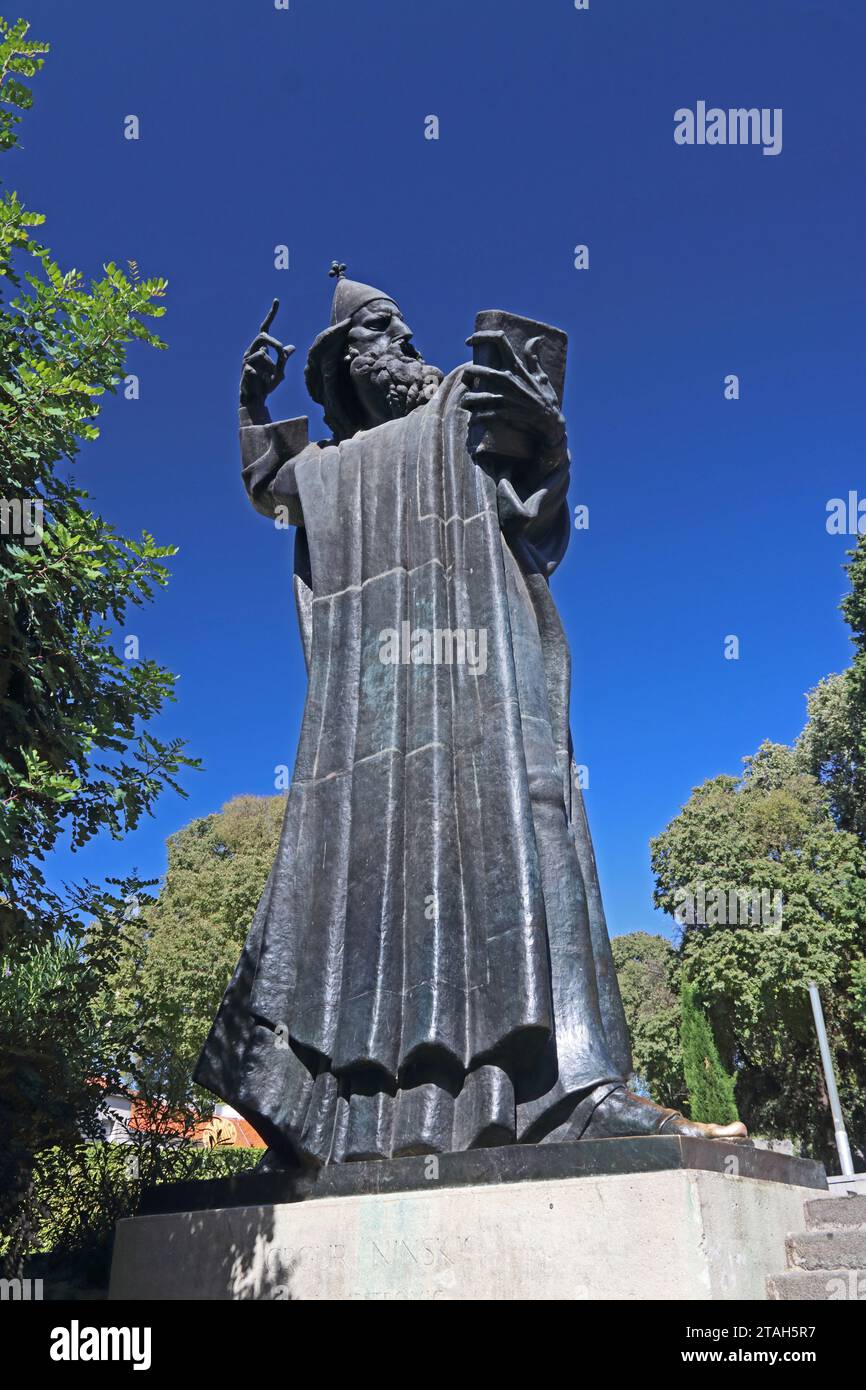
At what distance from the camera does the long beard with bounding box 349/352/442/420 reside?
7.72 m

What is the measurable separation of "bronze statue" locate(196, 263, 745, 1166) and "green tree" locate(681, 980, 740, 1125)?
916 inches

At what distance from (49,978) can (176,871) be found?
20377mm

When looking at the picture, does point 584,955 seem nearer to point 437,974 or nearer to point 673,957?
point 437,974

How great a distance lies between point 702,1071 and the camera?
90.6 ft

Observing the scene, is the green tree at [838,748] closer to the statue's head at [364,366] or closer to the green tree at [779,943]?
the green tree at [779,943]

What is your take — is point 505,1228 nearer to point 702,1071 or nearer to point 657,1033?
point 702,1071

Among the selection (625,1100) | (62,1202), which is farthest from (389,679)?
(62,1202)

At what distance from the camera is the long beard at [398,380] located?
7.72m

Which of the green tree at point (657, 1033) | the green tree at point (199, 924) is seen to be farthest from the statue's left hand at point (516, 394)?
the green tree at point (657, 1033)

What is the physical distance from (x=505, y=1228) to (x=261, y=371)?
19.3 ft

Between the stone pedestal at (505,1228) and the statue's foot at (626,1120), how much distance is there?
20 cm

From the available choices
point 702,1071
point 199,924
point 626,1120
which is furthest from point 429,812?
point 702,1071

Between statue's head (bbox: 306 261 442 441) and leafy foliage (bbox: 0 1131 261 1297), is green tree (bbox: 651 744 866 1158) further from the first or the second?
statue's head (bbox: 306 261 442 441)

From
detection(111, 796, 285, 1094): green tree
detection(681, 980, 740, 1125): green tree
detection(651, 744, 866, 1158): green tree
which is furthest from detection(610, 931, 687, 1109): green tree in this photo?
detection(111, 796, 285, 1094): green tree
